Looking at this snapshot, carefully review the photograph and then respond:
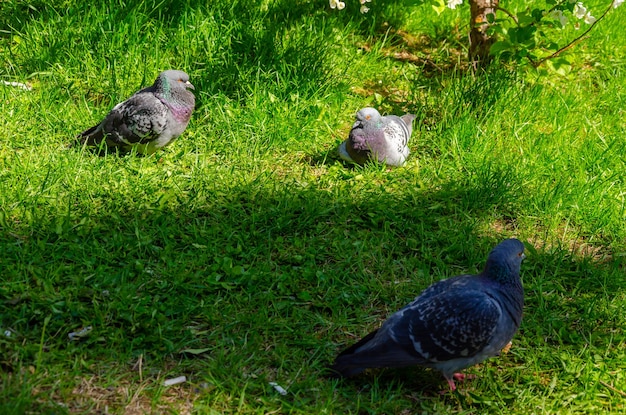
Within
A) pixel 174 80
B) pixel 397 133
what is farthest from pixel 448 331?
pixel 174 80

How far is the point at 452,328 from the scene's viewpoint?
9.81 feet

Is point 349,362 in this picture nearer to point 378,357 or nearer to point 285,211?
point 378,357

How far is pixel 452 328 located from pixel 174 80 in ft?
8.81

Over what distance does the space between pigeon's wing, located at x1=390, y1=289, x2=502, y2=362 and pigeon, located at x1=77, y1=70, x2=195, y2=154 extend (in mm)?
2209

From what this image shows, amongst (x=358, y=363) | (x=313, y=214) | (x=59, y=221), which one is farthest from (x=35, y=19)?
(x=358, y=363)

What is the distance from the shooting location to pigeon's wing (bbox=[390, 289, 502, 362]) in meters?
2.99

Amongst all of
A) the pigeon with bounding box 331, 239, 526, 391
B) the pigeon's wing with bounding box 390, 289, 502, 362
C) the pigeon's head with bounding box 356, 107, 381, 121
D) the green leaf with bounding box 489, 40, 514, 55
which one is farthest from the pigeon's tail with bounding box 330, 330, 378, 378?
the green leaf with bounding box 489, 40, 514, 55

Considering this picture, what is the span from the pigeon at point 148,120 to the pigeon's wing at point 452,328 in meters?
2.21

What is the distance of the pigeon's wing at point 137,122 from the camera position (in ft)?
14.5

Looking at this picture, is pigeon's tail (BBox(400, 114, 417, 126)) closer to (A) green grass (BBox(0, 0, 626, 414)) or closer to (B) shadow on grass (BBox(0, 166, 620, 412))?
(A) green grass (BBox(0, 0, 626, 414))

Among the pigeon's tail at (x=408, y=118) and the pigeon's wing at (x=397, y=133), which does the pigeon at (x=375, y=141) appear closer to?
the pigeon's wing at (x=397, y=133)

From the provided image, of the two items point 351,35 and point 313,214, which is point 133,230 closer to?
point 313,214

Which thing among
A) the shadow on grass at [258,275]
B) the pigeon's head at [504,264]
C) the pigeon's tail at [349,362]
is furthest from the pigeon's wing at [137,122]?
the pigeon's head at [504,264]

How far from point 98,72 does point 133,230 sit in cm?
177
